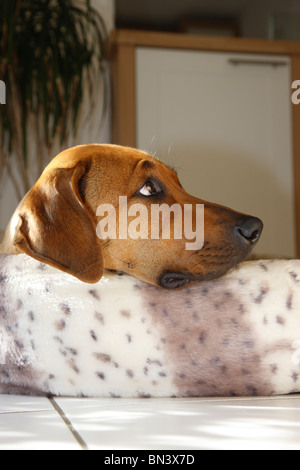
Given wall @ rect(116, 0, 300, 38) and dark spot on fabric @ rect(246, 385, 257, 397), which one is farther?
wall @ rect(116, 0, 300, 38)

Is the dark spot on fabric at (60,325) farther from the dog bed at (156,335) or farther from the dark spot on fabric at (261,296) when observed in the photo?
the dark spot on fabric at (261,296)

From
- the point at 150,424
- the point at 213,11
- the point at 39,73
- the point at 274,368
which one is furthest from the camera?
the point at 213,11

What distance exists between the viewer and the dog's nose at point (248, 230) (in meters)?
1.08

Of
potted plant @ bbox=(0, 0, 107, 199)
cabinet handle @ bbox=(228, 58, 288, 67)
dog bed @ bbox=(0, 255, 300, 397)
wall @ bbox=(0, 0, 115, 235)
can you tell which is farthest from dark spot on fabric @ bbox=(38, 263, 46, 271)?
cabinet handle @ bbox=(228, 58, 288, 67)

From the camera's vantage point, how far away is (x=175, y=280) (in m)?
1.06

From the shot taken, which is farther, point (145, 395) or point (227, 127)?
point (227, 127)

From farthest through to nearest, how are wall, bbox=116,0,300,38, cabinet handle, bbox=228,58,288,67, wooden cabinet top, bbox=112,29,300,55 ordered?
wall, bbox=116,0,300,38, cabinet handle, bbox=228,58,288,67, wooden cabinet top, bbox=112,29,300,55

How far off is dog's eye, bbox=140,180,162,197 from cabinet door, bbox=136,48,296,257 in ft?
6.29

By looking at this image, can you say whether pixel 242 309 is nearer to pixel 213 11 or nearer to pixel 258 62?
pixel 258 62

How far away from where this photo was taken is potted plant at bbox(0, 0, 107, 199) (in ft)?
9.46

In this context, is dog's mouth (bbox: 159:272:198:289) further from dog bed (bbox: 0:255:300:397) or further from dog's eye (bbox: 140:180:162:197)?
dog's eye (bbox: 140:180:162:197)

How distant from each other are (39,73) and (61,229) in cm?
202

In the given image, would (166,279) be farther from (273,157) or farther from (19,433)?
(273,157)

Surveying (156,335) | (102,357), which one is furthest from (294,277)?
(102,357)
